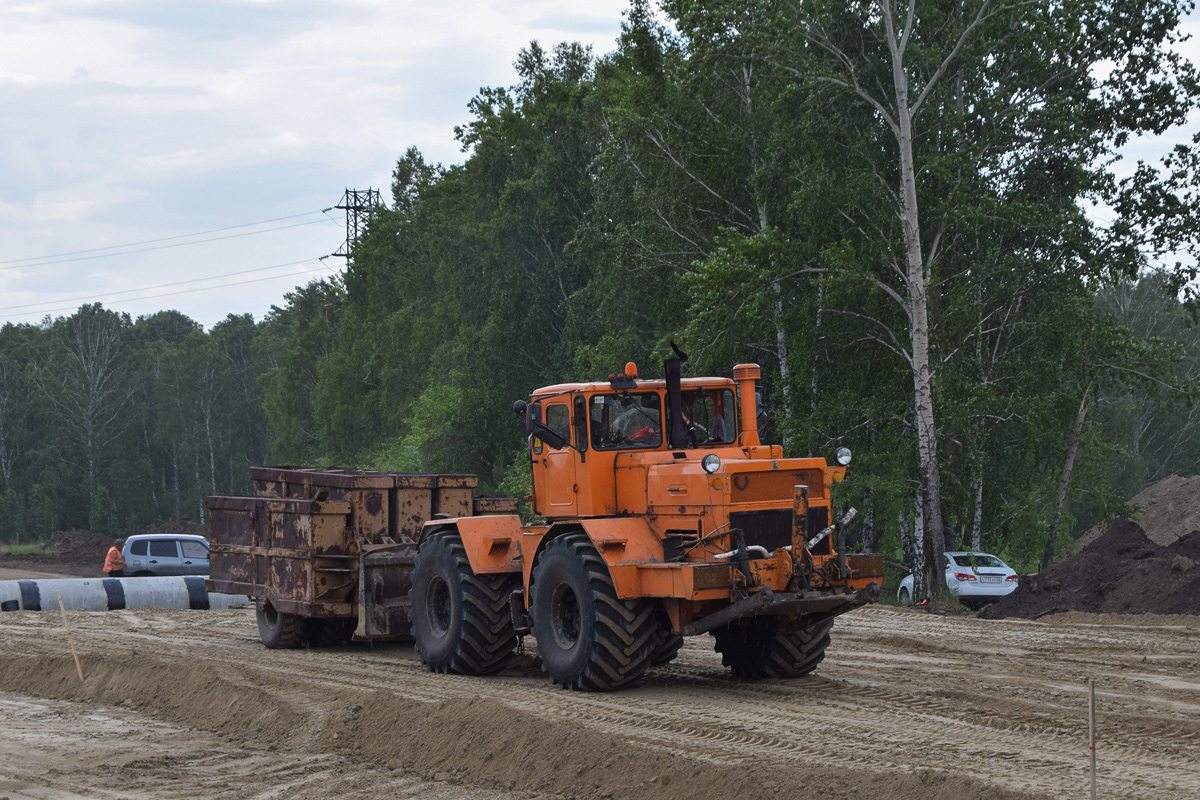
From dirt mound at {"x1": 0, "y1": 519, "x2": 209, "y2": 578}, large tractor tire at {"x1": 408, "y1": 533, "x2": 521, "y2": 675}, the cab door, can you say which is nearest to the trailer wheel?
large tractor tire at {"x1": 408, "y1": 533, "x2": 521, "y2": 675}

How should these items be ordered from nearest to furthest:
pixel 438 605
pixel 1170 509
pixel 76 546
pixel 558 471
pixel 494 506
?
1. pixel 558 471
2. pixel 438 605
3. pixel 494 506
4. pixel 1170 509
5. pixel 76 546

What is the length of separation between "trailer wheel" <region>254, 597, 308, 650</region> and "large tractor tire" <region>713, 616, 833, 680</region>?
5696mm

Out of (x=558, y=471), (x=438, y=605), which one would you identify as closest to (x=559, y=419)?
(x=558, y=471)

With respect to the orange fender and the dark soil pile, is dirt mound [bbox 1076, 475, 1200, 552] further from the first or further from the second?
the orange fender

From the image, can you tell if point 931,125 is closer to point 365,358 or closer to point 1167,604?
point 1167,604

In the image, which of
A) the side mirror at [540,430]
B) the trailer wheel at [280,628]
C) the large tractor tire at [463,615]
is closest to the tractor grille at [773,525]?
the side mirror at [540,430]

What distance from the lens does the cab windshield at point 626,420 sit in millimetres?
12070

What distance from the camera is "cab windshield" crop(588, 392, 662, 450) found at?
12.1 meters

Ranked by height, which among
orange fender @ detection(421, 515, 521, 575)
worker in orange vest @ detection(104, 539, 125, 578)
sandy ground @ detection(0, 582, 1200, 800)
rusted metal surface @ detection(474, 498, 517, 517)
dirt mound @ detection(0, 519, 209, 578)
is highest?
rusted metal surface @ detection(474, 498, 517, 517)

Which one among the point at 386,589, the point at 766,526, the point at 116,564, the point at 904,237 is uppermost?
the point at 904,237

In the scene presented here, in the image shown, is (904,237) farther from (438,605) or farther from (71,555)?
(71,555)

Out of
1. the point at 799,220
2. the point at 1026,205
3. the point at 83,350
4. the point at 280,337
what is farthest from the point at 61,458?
the point at 1026,205

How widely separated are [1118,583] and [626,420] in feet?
37.5

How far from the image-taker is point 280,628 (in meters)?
15.4
